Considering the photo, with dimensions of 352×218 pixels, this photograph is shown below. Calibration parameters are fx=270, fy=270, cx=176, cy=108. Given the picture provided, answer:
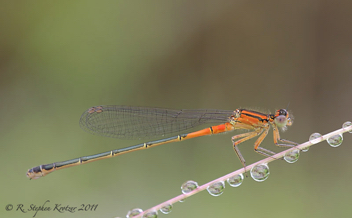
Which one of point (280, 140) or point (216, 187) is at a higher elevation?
point (280, 140)

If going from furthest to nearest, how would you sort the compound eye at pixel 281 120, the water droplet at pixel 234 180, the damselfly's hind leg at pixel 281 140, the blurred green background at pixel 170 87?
1. the blurred green background at pixel 170 87
2. the compound eye at pixel 281 120
3. the damselfly's hind leg at pixel 281 140
4. the water droplet at pixel 234 180

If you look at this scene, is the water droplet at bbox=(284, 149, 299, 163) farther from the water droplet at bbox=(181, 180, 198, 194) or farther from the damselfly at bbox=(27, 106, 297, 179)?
the damselfly at bbox=(27, 106, 297, 179)

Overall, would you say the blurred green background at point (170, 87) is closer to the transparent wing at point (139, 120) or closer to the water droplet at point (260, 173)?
the transparent wing at point (139, 120)

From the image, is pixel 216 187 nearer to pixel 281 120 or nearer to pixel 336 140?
pixel 336 140

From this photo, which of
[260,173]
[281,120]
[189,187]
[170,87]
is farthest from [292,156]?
[170,87]

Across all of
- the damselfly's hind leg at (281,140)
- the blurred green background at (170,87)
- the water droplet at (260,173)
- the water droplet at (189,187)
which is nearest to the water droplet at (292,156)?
the water droplet at (260,173)
